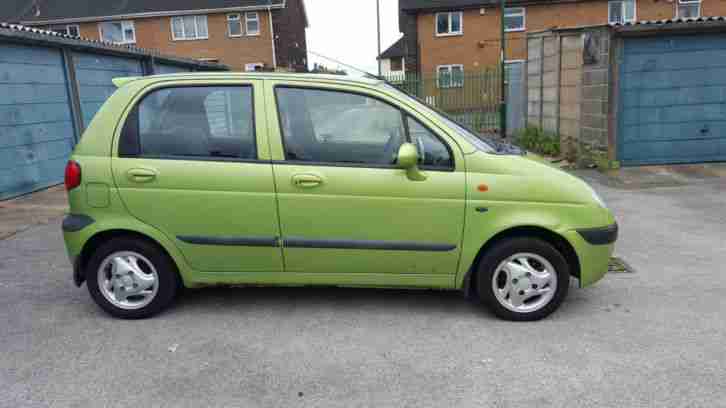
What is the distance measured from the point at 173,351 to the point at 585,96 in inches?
384

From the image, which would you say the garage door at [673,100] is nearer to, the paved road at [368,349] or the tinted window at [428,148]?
the paved road at [368,349]

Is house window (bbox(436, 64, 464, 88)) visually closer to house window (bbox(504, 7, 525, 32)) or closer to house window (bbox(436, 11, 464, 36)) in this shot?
house window (bbox(436, 11, 464, 36))

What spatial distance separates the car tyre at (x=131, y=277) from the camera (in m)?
4.15

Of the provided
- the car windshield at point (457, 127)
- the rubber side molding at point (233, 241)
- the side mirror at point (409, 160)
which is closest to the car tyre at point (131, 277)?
the rubber side molding at point (233, 241)

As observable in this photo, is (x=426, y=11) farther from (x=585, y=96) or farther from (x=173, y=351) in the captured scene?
(x=173, y=351)

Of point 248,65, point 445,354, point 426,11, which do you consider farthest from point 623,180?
point 248,65

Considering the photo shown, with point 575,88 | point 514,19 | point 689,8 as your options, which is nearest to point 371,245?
point 575,88

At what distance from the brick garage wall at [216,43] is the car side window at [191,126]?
1252 inches

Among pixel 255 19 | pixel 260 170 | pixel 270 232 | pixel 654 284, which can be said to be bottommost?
pixel 654 284

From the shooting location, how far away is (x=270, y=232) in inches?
160

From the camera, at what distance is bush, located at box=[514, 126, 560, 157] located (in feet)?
41.5

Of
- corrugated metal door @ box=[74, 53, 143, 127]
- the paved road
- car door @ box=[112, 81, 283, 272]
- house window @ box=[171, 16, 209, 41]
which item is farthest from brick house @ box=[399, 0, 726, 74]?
car door @ box=[112, 81, 283, 272]

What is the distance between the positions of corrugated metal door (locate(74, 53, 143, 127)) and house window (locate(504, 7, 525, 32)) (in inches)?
918

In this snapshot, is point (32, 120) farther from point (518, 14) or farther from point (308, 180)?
Answer: point (518, 14)
